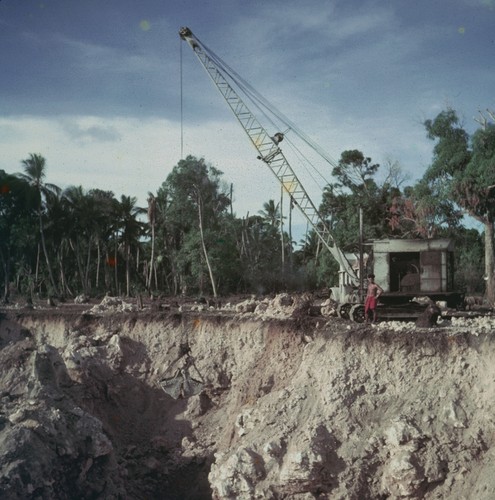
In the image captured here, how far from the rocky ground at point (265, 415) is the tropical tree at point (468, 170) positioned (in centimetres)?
1243

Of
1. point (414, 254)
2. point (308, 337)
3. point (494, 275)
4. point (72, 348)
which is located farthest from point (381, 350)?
point (494, 275)

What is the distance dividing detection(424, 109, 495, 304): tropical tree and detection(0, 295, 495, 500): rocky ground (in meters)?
12.4

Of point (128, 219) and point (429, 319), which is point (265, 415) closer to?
point (429, 319)

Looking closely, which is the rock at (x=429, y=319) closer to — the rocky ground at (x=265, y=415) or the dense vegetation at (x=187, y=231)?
the rocky ground at (x=265, y=415)

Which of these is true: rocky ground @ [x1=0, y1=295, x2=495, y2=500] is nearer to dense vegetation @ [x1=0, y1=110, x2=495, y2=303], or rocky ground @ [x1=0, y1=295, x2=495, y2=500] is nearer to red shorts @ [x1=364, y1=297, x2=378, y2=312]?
red shorts @ [x1=364, y1=297, x2=378, y2=312]

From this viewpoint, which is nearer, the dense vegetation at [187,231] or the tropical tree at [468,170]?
the tropical tree at [468,170]

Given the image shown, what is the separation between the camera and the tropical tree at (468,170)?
1209 inches

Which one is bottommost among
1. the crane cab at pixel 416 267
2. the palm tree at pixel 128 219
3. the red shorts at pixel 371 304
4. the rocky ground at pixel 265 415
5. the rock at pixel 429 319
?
the rocky ground at pixel 265 415

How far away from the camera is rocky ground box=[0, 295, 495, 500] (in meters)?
15.3

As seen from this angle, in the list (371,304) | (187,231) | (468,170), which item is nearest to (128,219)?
(187,231)

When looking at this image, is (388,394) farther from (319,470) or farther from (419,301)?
(419,301)

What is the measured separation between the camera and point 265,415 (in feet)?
59.0

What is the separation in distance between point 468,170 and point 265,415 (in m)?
18.9

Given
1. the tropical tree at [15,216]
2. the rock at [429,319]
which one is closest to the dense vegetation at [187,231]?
the tropical tree at [15,216]
